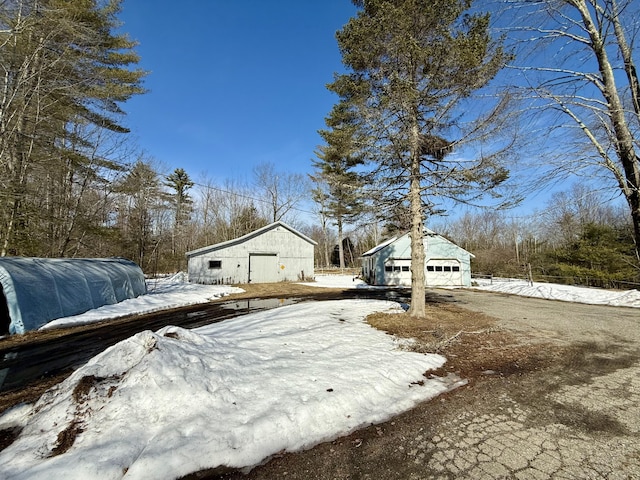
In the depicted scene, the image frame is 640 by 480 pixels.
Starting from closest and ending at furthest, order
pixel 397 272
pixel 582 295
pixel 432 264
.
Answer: pixel 582 295, pixel 397 272, pixel 432 264

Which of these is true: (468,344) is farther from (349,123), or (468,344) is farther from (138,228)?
(138,228)

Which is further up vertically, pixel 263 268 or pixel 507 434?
pixel 263 268

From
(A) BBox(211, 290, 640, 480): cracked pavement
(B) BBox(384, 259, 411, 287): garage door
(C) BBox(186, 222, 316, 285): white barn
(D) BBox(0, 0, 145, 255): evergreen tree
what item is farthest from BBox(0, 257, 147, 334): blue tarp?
(B) BBox(384, 259, 411, 287): garage door

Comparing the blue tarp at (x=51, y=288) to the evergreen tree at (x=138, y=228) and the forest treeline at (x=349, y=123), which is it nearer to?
the forest treeline at (x=349, y=123)

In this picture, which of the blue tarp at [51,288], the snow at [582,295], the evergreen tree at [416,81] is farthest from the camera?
the snow at [582,295]

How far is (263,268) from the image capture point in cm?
2238

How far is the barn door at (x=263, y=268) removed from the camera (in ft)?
72.3

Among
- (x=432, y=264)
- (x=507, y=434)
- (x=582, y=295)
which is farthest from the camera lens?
(x=432, y=264)

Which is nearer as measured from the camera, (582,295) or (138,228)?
(582,295)

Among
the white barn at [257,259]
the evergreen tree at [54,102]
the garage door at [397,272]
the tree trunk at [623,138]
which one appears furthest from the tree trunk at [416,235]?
the white barn at [257,259]

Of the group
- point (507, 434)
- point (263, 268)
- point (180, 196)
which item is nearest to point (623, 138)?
Answer: point (507, 434)

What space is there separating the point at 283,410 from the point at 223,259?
64.1 ft

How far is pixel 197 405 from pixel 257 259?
19660 millimetres

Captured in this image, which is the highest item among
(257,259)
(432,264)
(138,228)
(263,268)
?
(138,228)
